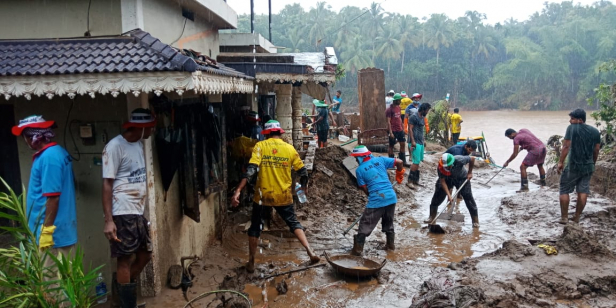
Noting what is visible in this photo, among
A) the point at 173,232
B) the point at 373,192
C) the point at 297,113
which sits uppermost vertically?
the point at 297,113

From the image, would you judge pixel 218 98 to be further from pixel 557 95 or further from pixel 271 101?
pixel 557 95

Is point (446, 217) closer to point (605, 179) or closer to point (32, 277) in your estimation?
point (605, 179)

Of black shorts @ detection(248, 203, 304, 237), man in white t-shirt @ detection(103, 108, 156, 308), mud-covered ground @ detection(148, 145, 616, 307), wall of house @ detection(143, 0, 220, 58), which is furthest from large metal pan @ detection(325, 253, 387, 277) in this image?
wall of house @ detection(143, 0, 220, 58)

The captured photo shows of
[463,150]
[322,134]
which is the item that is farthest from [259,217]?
[322,134]

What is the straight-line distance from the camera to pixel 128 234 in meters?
4.09

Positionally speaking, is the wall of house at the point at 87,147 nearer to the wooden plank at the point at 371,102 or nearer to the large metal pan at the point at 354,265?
the large metal pan at the point at 354,265

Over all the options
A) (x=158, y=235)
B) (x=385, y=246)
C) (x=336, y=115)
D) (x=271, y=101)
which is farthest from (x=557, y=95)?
(x=158, y=235)

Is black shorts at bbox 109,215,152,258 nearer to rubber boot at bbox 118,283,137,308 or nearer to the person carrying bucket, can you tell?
rubber boot at bbox 118,283,137,308

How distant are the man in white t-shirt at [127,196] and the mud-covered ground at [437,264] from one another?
829 mm

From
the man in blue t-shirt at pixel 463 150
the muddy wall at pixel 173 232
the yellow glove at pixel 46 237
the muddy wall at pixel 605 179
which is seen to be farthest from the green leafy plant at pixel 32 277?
the muddy wall at pixel 605 179

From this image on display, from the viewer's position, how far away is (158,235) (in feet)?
15.9

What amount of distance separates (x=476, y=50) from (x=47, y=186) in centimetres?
6035

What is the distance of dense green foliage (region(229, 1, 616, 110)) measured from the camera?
1992 inches

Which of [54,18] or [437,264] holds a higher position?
[54,18]
